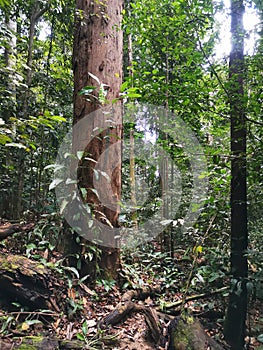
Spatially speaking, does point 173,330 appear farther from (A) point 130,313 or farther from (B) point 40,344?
(B) point 40,344

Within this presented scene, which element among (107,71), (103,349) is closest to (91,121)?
(107,71)

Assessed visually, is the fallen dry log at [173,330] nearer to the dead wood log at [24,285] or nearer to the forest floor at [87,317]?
the forest floor at [87,317]

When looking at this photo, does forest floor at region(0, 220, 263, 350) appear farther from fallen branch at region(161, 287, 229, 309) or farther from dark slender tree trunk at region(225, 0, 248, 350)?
dark slender tree trunk at region(225, 0, 248, 350)

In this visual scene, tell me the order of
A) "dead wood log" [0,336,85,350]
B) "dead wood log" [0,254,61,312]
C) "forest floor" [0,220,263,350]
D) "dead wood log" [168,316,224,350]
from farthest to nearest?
"dead wood log" [168,316,224,350] < "dead wood log" [0,254,61,312] < "forest floor" [0,220,263,350] < "dead wood log" [0,336,85,350]

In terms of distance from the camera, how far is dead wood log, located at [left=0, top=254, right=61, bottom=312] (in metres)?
2.20

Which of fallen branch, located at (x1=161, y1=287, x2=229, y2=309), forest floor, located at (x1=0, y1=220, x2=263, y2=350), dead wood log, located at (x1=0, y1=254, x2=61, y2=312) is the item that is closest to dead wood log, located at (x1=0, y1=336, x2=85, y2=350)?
forest floor, located at (x1=0, y1=220, x2=263, y2=350)

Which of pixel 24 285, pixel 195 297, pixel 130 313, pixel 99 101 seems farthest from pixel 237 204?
pixel 24 285

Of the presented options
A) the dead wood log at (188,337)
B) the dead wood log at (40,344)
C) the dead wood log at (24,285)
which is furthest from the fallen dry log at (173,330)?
the dead wood log at (24,285)

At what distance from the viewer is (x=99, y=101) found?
293cm

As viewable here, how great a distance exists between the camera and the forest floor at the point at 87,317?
2066mm

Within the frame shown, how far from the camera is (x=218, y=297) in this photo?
347 cm

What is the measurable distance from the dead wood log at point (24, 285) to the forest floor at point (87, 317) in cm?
4

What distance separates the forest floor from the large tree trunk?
30 cm

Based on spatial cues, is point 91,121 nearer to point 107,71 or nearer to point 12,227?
point 107,71
